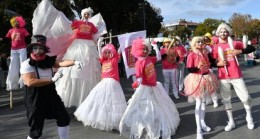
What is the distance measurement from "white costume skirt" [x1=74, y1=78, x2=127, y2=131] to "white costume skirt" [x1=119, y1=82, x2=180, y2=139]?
1.21 ft

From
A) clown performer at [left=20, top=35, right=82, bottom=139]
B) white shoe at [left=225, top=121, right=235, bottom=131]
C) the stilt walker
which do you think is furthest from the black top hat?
white shoe at [left=225, top=121, right=235, bottom=131]

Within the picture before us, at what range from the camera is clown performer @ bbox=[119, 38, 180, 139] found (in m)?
6.23

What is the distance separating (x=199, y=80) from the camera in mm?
6414

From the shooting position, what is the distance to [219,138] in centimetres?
618

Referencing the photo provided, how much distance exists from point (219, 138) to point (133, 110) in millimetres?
1649

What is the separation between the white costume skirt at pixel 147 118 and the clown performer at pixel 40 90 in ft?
4.50

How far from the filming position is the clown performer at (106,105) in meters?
6.60

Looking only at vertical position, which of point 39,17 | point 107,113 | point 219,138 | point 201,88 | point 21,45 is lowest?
point 219,138

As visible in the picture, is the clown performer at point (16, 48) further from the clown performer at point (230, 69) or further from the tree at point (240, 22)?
the tree at point (240, 22)

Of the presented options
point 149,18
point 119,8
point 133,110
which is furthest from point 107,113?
point 149,18

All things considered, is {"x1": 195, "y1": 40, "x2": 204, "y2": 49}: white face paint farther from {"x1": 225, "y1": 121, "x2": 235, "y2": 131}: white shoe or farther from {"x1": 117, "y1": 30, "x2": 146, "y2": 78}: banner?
{"x1": 225, "y1": 121, "x2": 235, "y2": 131}: white shoe

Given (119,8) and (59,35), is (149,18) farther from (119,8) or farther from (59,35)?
(59,35)

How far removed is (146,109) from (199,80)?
1.14 m

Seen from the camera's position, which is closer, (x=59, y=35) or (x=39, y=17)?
(x=39, y=17)
